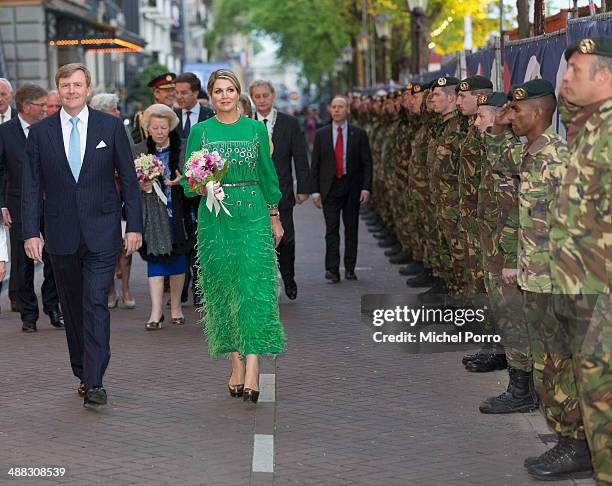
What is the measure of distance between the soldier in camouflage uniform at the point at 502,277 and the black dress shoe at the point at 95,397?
2.30 metres

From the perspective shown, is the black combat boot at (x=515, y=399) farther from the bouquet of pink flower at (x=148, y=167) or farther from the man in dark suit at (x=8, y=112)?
the man in dark suit at (x=8, y=112)

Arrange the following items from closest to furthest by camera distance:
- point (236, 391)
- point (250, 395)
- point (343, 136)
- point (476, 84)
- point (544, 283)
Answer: point (544, 283), point (250, 395), point (236, 391), point (476, 84), point (343, 136)

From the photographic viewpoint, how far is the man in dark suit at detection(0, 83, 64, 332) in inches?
447

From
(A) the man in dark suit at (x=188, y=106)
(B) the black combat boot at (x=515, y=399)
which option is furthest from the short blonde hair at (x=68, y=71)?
(A) the man in dark suit at (x=188, y=106)

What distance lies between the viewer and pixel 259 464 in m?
6.87

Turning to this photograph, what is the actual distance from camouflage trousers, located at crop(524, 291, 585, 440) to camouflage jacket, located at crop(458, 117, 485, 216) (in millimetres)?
3020

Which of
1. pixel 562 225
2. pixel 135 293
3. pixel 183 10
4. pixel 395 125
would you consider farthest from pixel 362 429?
pixel 183 10

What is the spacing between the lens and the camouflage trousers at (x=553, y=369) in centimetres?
645

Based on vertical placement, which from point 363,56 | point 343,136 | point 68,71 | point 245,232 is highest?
point 363,56

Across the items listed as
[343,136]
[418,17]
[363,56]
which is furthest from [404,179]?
[363,56]

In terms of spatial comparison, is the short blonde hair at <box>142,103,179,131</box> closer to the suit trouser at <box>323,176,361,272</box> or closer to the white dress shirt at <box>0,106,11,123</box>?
the white dress shirt at <box>0,106,11,123</box>

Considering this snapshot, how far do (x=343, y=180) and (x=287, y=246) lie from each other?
2.21 meters

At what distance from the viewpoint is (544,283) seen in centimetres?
674

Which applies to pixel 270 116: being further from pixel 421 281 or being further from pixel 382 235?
pixel 382 235
